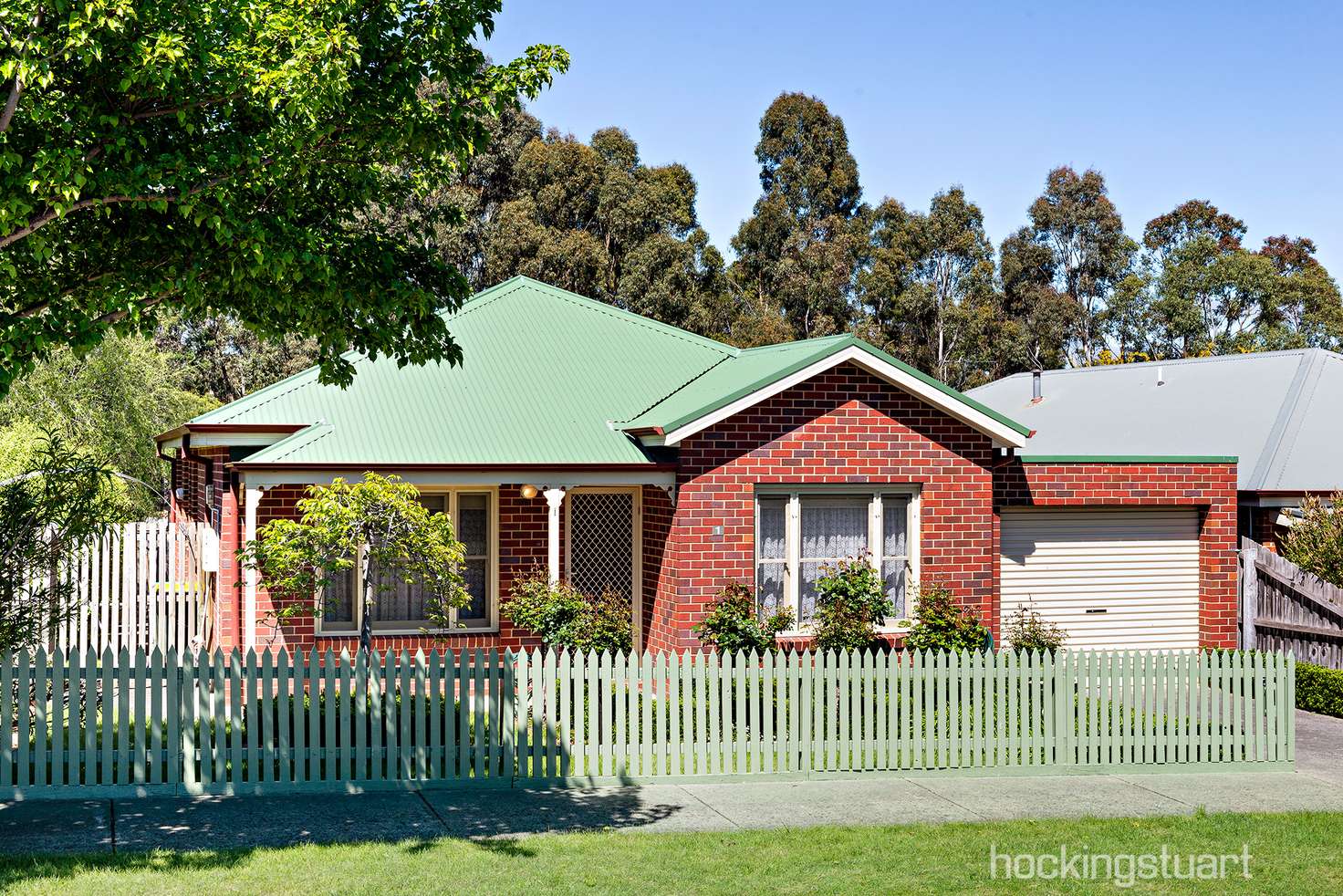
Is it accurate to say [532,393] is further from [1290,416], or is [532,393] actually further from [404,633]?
[1290,416]

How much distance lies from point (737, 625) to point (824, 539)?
1.94 meters

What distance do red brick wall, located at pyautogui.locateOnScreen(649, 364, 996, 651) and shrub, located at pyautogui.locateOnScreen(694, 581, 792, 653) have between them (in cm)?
19

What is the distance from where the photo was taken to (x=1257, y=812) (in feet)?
39.0

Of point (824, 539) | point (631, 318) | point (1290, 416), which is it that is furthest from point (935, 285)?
A: point (824, 539)

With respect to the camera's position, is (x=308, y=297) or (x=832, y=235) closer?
(x=308, y=297)

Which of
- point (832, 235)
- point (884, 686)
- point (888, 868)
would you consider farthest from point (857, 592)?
point (832, 235)

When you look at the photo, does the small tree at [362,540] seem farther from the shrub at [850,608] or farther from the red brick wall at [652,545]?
the shrub at [850,608]

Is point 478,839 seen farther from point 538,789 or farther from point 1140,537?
point 1140,537

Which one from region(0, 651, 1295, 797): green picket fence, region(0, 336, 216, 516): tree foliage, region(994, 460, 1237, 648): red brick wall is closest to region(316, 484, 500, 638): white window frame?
region(0, 651, 1295, 797): green picket fence

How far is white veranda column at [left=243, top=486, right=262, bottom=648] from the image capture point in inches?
639

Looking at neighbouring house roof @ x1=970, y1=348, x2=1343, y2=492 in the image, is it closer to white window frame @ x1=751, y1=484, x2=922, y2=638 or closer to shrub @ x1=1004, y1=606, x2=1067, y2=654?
shrub @ x1=1004, y1=606, x2=1067, y2=654

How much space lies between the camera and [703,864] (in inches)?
389

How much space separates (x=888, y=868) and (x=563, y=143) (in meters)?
39.3

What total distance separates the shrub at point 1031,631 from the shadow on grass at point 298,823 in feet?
26.8
